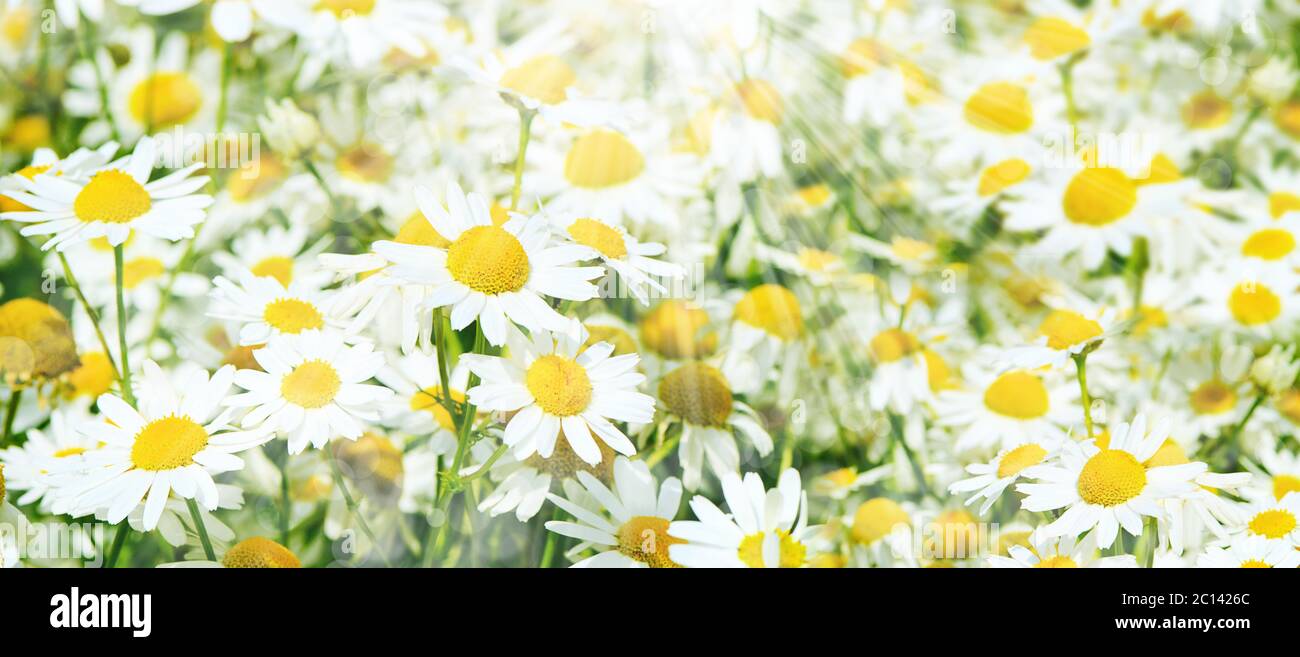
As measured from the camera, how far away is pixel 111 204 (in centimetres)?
48

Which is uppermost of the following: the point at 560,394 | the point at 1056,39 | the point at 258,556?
the point at 1056,39

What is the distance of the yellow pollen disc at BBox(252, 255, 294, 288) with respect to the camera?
551 mm

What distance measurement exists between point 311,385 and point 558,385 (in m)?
0.11

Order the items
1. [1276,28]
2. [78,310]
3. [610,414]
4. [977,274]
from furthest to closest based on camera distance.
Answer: [1276,28] < [977,274] < [78,310] < [610,414]

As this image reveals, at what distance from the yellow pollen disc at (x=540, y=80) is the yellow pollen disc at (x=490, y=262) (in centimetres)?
11

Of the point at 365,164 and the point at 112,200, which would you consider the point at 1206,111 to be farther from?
the point at 112,200

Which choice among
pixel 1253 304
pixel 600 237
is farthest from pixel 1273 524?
pixel 600 237

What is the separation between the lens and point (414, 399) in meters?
0.49

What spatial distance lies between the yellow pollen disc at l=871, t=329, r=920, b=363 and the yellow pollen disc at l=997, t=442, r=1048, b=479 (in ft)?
0.32

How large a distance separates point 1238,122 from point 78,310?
32.3 inches

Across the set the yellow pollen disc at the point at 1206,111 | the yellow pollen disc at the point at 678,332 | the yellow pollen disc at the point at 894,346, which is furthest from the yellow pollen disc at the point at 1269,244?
the yellow pollen disc at the point at 678,332
